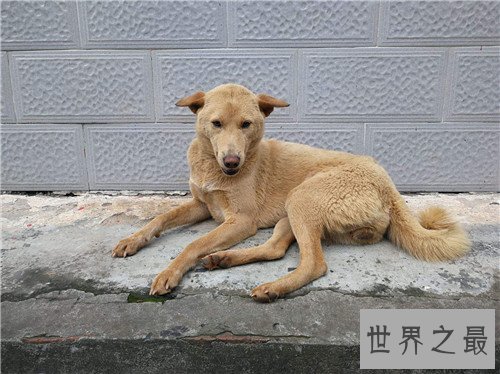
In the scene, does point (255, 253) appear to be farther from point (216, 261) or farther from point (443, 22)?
point (443, 22)

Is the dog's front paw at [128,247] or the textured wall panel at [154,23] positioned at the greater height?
the textured wall panel at [154,23]

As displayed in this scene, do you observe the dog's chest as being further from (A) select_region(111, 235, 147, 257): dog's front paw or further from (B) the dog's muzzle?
(A) select_region(111, 235, 147, 257): dog's front paw

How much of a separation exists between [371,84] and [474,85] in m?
1.00

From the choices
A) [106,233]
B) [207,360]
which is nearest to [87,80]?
[106,233]

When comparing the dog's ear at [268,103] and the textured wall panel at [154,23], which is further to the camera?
the textured wall panel at [154,23]

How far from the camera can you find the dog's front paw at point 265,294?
2.17m

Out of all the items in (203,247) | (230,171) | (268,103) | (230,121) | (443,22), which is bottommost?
(203,247)

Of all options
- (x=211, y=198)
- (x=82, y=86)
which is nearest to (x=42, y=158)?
(x=82, y=86)

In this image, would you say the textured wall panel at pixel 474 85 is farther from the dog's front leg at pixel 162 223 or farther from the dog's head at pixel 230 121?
the dog's front leg at pixel 162 223

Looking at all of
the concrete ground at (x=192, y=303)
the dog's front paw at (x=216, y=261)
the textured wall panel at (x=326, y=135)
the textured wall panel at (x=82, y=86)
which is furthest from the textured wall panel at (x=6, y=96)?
the dog's front paw at (x=216, y=261)

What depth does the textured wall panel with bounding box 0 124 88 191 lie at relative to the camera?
403 cm

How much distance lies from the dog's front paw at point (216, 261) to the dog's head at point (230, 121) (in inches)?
22.5

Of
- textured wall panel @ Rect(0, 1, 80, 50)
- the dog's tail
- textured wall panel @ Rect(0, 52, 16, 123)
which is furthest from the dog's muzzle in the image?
textured wall panel @ Rect(0, 52, 16, 123)

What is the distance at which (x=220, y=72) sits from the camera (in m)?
3.84
